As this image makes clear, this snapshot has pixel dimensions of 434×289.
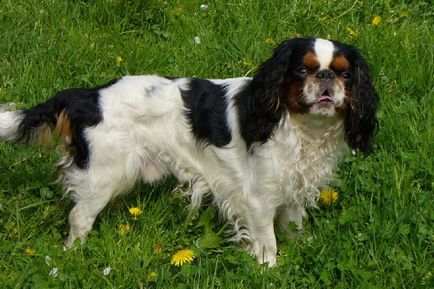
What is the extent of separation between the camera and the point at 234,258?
3674 millimetres

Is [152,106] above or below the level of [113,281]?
above

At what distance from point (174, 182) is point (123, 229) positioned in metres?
0.46

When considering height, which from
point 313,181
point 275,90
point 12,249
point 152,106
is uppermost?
point 275,90

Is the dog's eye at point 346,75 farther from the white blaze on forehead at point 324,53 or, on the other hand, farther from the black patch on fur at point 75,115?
the black patch on fur at point 75,115

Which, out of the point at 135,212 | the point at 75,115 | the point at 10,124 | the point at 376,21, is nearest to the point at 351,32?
the point at 376,21

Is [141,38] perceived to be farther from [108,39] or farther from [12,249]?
[12,249]

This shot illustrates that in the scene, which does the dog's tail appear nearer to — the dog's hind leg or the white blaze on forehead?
the dog's hind leg

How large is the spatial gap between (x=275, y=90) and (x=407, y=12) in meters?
2.60

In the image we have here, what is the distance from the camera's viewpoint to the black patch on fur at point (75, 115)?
3811 mm

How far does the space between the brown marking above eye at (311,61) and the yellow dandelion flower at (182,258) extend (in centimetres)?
100

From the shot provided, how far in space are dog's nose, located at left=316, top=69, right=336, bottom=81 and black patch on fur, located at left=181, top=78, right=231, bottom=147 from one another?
0.57m

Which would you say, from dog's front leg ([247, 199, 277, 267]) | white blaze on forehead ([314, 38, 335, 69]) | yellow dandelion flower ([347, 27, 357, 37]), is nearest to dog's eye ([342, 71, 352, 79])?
white blaze on forehead ([314, 38, 335, 69])

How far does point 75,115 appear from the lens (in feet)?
12.5

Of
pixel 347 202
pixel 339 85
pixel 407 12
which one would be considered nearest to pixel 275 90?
pixel 339 85
